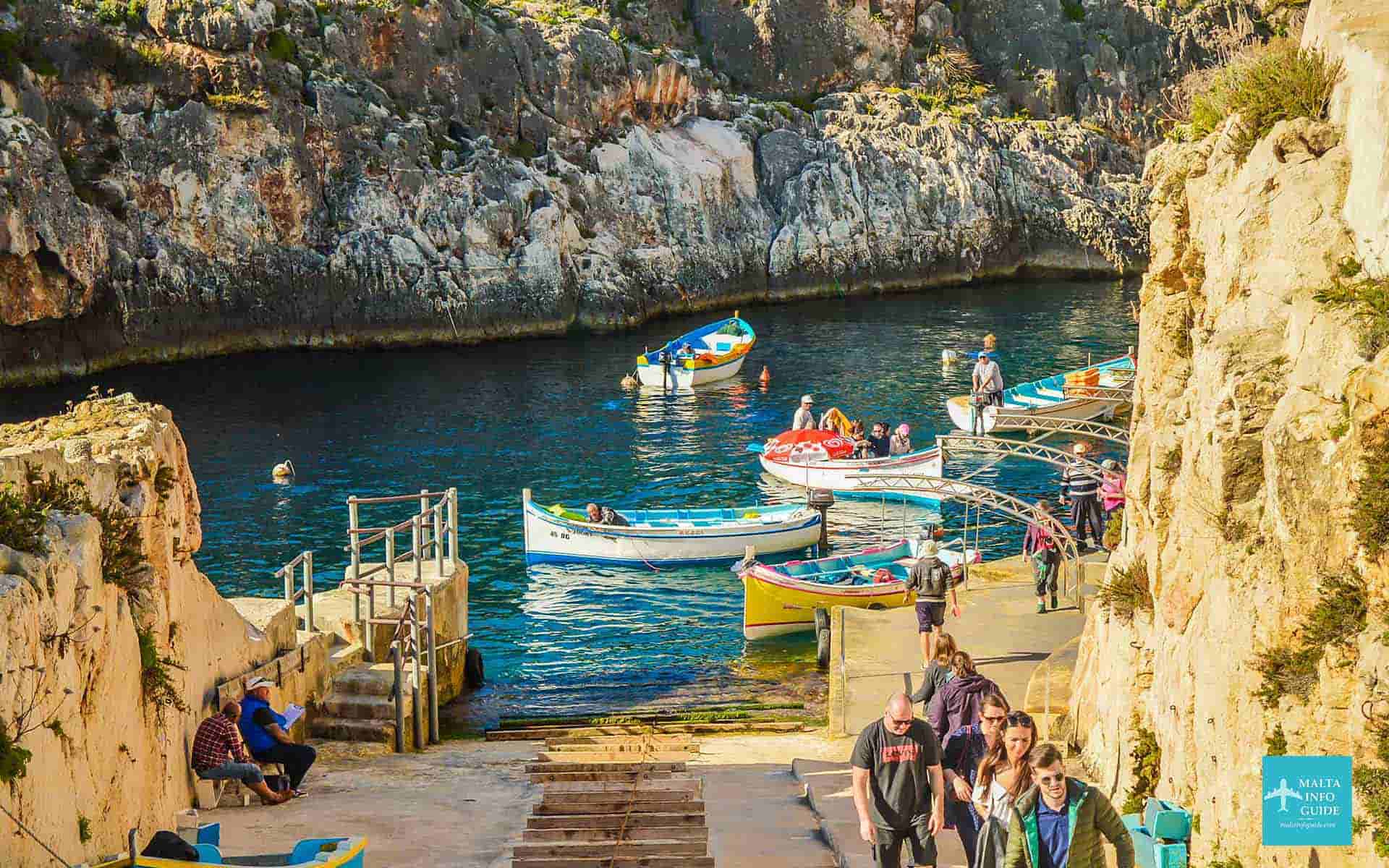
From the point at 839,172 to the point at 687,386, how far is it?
3287 cm

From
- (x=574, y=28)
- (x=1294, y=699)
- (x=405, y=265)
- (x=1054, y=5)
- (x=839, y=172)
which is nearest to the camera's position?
(x=1294, y=699)

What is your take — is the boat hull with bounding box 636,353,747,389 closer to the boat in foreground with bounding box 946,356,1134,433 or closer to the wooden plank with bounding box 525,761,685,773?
the boat in foreground with bounding box 946,356,1134,433

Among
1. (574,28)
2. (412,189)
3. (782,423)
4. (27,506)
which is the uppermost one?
(574,28)

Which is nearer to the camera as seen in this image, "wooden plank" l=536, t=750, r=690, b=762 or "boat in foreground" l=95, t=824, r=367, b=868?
"boat in foreground" l=95, t=824, r=367, b=868

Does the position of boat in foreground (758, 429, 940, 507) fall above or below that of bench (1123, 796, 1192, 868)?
below

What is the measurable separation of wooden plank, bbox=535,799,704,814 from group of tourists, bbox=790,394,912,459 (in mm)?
28885

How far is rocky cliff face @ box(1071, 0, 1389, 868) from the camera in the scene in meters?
11.1

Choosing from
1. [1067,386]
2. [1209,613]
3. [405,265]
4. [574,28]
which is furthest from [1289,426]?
[574,28]

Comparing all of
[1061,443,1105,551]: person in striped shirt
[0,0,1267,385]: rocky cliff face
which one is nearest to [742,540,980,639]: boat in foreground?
[1061,443,1105,551]: person in striped shirt

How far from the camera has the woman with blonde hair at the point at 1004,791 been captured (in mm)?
10219

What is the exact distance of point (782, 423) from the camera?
Answer: 176 feet

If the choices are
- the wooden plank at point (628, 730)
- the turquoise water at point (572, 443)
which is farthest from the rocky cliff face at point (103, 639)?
the turquoise water at point (572, 443)

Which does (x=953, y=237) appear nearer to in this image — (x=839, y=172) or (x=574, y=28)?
(x=839, y=172)

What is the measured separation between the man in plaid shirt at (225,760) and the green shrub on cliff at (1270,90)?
1207cm
